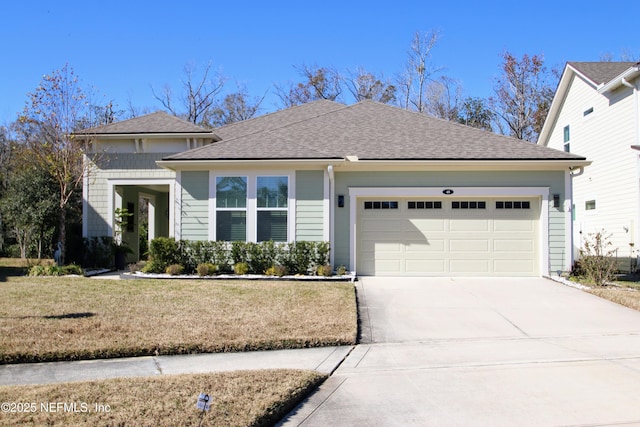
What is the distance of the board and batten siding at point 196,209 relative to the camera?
13.9 metres

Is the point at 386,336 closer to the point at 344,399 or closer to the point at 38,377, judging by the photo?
the point at 344,399

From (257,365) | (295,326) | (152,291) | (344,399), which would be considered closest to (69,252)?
(152,291)

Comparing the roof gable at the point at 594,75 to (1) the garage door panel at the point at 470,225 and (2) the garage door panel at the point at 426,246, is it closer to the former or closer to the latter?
(1) the garage door panel at the point at 470,225

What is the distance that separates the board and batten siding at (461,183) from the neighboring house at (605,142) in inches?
102

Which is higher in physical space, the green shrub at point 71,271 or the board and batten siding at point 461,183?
the board and batten siding at point 461,183

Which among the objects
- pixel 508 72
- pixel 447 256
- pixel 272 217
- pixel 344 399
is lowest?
pixel 344 399

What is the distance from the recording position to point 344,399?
5164mm

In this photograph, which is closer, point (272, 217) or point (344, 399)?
point (344, 399)

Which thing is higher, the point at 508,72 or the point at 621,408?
the point at 508,72

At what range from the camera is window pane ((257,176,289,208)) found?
13727 millimetres

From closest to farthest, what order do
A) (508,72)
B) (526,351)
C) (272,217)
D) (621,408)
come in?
(621,408) < (526,351) < (272,217) < (508,72)

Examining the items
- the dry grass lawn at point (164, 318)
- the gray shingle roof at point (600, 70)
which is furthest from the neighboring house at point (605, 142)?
the dry grass lawn at point (164, 318)

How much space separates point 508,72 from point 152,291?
27.9 metres

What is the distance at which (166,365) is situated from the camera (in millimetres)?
6348
